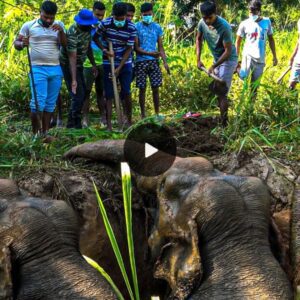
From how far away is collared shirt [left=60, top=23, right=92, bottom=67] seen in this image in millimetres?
6434

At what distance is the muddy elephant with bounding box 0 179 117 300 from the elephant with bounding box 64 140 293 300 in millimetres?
618

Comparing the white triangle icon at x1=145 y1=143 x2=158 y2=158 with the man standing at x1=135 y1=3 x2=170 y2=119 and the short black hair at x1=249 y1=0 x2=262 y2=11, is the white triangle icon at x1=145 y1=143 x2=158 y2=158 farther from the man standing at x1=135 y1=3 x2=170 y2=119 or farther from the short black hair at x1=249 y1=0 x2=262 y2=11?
the short black hair at x1=249 y1=0 x2=262 y2=11

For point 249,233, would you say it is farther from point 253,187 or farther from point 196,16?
point 196,16

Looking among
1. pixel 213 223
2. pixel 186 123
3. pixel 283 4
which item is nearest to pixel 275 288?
pixel 213 223

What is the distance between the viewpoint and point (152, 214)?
4.84 metres

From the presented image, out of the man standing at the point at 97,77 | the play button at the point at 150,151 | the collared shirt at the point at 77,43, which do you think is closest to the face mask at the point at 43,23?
the collared shirt at the point at 77,43

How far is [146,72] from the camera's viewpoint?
7367 millimetres

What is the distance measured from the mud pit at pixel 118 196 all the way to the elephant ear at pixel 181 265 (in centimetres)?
42

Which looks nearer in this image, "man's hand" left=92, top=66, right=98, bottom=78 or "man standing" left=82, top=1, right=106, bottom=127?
"man's hand" left=92, top=66, right=98, bottom=78

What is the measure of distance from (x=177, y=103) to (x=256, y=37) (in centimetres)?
144

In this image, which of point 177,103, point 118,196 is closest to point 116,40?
point 177,103

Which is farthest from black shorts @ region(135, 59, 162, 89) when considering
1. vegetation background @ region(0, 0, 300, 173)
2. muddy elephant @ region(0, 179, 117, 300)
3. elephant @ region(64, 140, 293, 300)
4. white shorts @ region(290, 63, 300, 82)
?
muddy elephant @ region(0, 179, 117, 300)

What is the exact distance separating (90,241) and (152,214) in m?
0.55

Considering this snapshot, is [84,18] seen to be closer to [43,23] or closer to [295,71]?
[43,23]
